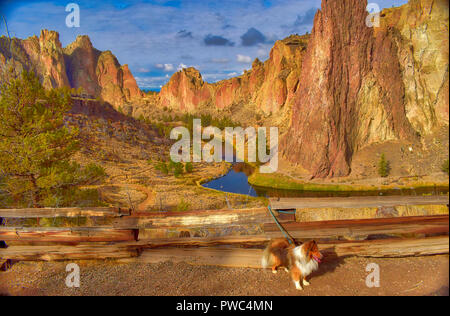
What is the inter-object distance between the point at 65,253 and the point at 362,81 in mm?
57097

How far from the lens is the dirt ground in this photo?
401 cm

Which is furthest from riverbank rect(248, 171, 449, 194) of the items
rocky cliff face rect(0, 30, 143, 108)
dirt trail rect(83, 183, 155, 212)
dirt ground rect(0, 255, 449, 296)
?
rocky cliff face rect(0, 30, 143, 108)

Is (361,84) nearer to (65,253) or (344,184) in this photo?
(344,184)

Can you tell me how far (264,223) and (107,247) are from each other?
Answer: 3.36m

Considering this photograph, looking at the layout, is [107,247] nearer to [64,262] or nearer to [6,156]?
[64,262]

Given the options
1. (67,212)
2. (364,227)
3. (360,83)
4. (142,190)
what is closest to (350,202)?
(364,227)

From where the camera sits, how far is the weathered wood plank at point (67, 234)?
5348 millimetres

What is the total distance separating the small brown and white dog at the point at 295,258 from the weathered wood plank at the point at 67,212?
10.1 feet

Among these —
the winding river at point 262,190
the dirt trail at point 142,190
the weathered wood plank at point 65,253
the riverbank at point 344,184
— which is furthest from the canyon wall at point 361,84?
the weathered wood plank at point 65,253

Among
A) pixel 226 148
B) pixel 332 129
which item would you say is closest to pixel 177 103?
pixel 226 148

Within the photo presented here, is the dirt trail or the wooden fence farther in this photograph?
the dirt trail

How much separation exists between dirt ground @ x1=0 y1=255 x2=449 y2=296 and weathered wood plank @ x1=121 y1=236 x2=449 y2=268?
126 millimetres

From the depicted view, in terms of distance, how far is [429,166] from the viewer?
3259 cm

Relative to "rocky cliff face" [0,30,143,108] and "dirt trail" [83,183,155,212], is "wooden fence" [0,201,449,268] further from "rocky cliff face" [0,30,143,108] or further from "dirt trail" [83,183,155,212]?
"rocky cliff face" [0,30,143,108]
